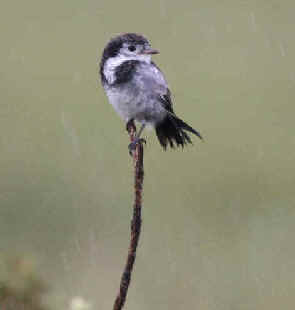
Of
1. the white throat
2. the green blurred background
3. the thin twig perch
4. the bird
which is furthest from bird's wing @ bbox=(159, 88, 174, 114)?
the thin twig perch

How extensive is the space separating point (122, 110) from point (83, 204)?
4363 millimetres

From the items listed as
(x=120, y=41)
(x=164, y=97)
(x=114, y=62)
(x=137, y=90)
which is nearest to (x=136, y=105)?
(x=137, y=90)

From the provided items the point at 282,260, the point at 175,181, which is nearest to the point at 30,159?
the point at 175,181

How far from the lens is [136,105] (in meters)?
6.72

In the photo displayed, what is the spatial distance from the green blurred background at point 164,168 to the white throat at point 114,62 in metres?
1.58

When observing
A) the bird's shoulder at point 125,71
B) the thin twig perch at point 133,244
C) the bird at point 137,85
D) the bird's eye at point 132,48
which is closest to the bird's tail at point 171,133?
the bird at point 137,85

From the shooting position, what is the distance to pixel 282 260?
10.1 m

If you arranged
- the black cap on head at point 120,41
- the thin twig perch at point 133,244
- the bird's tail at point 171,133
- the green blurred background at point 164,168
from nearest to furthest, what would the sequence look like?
the thin twig perch at point 133,244
the bird's tail at point 171,133
the black cap on head at point 120,41
the green blurred background at point 164,168

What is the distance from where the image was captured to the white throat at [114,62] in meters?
Answer: 6.62

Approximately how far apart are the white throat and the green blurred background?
1584 millimetres

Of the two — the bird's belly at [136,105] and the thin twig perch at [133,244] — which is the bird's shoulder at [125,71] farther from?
the thin twig perch at [133,244]

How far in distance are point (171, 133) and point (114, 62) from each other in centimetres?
71

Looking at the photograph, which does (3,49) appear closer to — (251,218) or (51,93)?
(51,93)

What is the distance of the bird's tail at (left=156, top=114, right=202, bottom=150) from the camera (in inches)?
249
